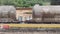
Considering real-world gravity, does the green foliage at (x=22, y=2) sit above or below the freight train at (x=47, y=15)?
above

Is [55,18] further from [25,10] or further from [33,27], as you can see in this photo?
[25,10]

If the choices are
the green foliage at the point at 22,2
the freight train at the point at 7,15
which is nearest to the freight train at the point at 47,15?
the freight train at the point at 7,15

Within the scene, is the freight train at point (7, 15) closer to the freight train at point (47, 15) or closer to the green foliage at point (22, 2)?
the freight train at point (47, 15)

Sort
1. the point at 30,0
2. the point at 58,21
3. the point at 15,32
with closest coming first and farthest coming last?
the point at 15,32 → the point at 58,21 → the point at 30,0

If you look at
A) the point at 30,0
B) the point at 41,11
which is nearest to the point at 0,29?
the point at 41,11

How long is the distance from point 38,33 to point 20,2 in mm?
2483

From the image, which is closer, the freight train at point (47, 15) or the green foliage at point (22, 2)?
the freight train at point (47, 15)

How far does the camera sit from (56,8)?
360 centimetres

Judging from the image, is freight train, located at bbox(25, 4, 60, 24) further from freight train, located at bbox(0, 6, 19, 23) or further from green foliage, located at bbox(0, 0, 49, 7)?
green foliage, located at bbox(0, 0, 49, 7)

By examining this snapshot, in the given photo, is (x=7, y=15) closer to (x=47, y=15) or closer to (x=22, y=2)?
(x=47, y=15)

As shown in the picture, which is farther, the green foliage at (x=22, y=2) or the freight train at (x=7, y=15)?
the green foliage at (x=22, y=2)

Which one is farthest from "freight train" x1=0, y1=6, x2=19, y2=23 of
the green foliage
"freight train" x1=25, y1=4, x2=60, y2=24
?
the green foliage

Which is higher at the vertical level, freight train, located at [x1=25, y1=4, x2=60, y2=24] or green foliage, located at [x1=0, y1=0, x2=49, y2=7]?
green foliage, located at [x1=0, y1=0, x2=49, y2=7]

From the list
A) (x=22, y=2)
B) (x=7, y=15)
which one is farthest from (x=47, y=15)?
(x=22, y=2)
